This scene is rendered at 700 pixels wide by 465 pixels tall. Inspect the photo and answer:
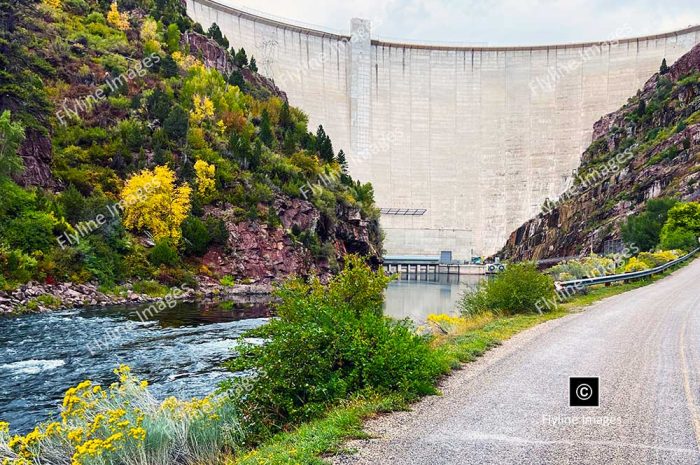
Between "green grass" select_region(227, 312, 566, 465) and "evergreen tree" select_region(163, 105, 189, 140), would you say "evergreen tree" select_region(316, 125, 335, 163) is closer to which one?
"evergreen tree" select_region(163, 105, 189, 140)

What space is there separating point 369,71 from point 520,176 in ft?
91.8

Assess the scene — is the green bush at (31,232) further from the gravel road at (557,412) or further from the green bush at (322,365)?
the gravel road at (557,412)

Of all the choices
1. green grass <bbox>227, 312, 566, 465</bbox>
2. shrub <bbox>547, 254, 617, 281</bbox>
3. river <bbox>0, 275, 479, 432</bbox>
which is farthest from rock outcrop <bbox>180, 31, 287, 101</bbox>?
green grass <bbox>227, 312, 566, 465</bbox>

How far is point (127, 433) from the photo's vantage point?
7.27 m

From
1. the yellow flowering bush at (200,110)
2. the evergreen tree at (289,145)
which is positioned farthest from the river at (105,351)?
the evergreen tree at (289,145)

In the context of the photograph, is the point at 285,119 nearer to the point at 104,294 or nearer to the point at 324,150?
the point at 324,150

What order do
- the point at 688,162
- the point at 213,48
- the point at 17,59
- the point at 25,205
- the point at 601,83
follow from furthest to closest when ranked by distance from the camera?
the point at 601,83, the point at 213,48, the point at 688,162, the point at 17,59, the point at 25,205

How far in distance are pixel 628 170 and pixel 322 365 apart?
64888 millimetres

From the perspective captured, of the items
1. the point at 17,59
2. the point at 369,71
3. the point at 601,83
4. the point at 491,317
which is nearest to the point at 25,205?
the point at 17,59

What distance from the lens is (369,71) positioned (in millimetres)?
90562

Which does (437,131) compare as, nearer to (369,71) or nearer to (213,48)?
(369,71)

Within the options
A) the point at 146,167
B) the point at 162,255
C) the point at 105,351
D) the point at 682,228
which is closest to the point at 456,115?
the point at 682,228

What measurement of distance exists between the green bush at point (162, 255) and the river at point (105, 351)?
10142mm

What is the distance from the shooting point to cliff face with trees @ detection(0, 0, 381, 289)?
1478 inches
